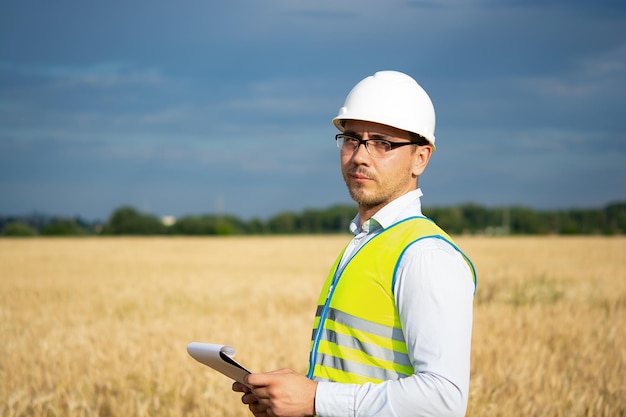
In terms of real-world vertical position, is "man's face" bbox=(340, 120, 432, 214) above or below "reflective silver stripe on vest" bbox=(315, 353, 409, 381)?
above

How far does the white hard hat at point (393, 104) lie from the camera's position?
9.18ft

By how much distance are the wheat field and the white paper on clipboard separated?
289 cm

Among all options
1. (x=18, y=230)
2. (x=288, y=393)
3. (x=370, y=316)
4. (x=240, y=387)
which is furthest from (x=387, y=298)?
(x=18, y=230)

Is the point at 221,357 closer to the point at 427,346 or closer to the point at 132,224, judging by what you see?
the point at 427,346

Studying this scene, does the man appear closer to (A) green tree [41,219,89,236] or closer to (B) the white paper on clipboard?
(B) the white paper on clipboard

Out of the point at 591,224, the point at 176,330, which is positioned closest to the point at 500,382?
the point at 176,330

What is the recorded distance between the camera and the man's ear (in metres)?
2.87

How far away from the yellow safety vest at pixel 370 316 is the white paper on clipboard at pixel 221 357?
0.34m

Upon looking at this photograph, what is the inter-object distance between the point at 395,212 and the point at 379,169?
0.19 meters

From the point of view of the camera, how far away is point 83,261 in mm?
28453

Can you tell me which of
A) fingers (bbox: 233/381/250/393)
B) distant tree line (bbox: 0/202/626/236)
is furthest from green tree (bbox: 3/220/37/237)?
fingers (bbox: 233/381/250/393)

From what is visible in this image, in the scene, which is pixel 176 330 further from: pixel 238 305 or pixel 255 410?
pixel 255 410

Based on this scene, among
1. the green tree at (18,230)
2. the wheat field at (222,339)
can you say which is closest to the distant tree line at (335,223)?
the green tree at (18,230)

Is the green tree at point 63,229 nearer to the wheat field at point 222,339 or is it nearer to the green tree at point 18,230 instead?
the green tree at point 18,230
